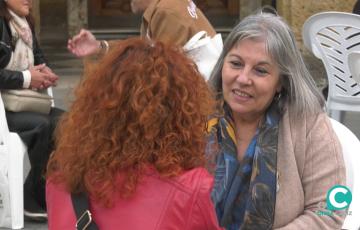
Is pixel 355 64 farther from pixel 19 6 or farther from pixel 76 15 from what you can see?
pixel 76 15

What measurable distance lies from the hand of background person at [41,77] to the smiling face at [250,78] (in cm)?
206

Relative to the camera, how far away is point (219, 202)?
2.37 m

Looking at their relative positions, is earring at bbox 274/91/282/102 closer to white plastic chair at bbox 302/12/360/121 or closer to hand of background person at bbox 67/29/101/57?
hand of background person at bbox 67/29/101/57

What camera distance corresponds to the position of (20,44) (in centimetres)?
428

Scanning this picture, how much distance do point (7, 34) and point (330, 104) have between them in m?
2.07

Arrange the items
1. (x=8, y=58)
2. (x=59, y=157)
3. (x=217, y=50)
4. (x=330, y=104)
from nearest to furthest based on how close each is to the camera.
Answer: (x=59, y=157) < (x=217, y=50) < (x=8, y=58) < (x=330, y=104)

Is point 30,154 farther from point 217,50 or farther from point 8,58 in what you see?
point 217,50

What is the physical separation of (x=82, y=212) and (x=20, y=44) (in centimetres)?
265

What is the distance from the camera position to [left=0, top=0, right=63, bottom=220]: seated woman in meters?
4.16

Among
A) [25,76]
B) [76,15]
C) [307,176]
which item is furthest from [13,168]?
[76,15]

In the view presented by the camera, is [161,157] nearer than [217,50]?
Yes

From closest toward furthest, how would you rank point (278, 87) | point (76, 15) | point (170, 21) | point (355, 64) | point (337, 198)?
point (337, 198)
point (278, 87)
point (170, 21)
point (355, 64)
point (76, 15)

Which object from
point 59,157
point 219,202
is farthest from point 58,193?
point 219,202

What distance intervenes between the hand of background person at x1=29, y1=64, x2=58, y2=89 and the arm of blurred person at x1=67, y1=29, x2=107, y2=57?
755 millimetres
